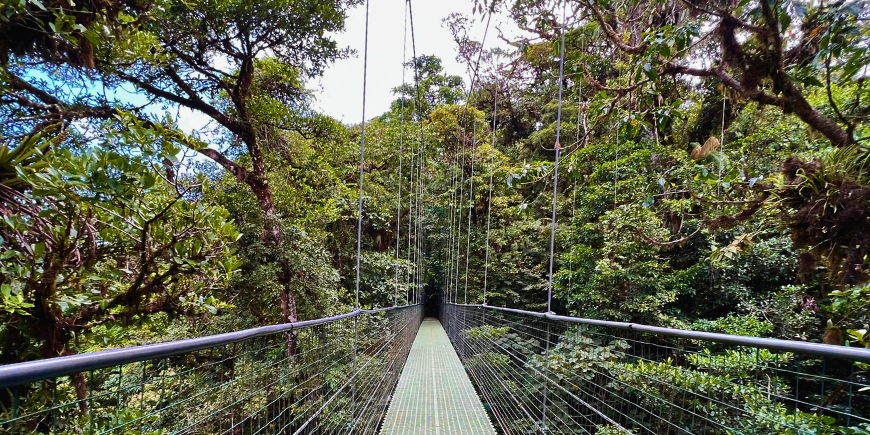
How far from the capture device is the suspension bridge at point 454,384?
0.60 m

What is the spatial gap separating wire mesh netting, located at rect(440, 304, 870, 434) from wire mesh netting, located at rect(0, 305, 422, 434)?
0.86m

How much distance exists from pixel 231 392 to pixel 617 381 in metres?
1.13

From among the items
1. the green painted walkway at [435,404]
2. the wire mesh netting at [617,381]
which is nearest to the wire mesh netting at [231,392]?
the green painted walkway at [435,404]

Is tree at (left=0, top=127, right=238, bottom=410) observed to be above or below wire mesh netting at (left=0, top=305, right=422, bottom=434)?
above

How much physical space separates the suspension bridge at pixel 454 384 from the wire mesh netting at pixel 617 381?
0.01 m

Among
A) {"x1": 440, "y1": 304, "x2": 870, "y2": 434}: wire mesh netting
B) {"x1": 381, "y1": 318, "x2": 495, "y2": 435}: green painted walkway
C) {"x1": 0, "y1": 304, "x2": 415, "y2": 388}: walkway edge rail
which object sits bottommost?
{"x1": 381, "y1": 318, "x2": 495, "y2": 435}: green painted walkway

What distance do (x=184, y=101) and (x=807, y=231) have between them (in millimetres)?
5568

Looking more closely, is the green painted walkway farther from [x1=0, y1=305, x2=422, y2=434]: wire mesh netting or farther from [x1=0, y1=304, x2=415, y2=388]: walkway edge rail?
[x1=0, y1=304, x2=415, y2=388]: walkway edge rail

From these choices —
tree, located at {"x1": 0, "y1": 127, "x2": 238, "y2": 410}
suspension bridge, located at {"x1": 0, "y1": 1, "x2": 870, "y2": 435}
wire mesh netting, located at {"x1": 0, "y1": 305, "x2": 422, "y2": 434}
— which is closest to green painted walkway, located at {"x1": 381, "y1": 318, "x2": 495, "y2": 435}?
suspension bridge, located at {"x1": 0, "y1": 1, "x2": 870, "y2": 435}

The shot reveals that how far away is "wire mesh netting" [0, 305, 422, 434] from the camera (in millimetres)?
622

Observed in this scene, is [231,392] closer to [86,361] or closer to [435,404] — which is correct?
[86,361]

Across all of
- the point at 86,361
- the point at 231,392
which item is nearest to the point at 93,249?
the point at 231,392

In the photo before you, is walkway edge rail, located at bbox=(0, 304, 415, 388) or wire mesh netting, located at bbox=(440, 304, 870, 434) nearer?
walkway edge rail, located at bbox=(0, 304, 415, 388)

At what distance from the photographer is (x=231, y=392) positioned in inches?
33.2
